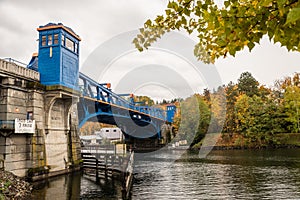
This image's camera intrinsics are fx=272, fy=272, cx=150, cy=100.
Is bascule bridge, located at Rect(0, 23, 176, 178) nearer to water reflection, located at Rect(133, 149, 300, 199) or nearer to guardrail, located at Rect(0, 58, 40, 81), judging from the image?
guardrail, located at Rect(0, 58, 40, 81)

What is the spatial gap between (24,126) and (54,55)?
7052 millimetres

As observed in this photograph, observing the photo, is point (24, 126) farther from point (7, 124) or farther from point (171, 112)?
point (171, 112)

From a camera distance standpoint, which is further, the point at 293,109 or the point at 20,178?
the point at 293,109

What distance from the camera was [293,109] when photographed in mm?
62156

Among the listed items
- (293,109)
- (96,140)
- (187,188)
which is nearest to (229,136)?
(293,109)

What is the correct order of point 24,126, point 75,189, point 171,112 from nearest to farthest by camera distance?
point 75,189
point 24,126
point 171,112

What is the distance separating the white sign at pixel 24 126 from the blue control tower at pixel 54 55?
4.15 meters

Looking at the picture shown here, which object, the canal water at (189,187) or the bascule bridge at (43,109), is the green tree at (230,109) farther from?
the bascule bridge at (43,109)

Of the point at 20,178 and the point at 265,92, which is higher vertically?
the point at 265,92

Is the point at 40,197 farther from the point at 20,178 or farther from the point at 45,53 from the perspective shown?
the point at 45,53

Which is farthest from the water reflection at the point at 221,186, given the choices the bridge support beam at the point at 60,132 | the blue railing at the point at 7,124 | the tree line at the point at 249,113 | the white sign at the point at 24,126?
the tree line at the point at 249,113

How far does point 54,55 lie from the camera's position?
23.8m

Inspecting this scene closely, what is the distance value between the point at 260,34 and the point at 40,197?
15.9 m

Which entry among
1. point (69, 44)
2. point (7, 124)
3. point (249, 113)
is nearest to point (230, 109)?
point (249, 113)
